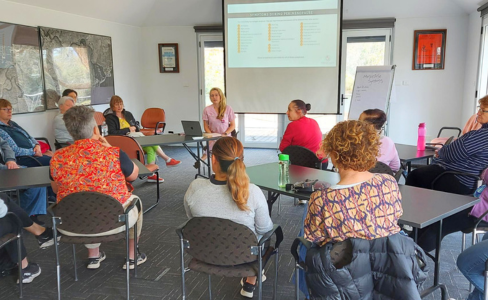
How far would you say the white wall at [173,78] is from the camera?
309 inches

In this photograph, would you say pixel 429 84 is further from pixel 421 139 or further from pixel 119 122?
pixel 119 122

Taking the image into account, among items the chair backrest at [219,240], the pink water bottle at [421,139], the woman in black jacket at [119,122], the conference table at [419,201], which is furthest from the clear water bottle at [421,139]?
the woman in black jacket at [119,122]

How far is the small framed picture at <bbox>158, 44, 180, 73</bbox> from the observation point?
7.91 m

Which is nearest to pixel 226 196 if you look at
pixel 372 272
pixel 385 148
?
pixel 372 272

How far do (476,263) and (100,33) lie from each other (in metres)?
6.49

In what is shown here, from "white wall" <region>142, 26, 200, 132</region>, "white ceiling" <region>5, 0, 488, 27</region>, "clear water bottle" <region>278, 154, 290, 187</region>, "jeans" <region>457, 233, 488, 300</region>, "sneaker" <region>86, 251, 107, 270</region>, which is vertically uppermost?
"white ceiling" <region>5, 0, 488, 27</region>

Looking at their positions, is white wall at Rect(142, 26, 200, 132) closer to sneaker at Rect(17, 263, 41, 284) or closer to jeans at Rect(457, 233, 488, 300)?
sneaker at Rect(17, 263, 41, 284)

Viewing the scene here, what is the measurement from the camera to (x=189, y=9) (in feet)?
24.4

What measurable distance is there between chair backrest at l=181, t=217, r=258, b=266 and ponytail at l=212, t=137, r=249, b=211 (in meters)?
0.17

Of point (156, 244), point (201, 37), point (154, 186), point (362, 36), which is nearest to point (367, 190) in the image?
point (156, 244)

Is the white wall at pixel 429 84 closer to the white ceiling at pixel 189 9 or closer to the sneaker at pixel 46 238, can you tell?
the white ceiling at pixel 189 9

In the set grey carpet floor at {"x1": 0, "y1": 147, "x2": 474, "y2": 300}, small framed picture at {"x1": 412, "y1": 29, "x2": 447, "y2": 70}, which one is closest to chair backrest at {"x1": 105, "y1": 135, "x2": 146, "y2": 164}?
grey carpet floor at {"x1": 0, "y1": 147, "x2": 474, "y2": 300}

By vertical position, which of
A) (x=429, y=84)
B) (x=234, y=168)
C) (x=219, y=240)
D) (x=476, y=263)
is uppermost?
(x=429, y=84)

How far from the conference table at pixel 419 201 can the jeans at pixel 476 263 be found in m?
0.21
